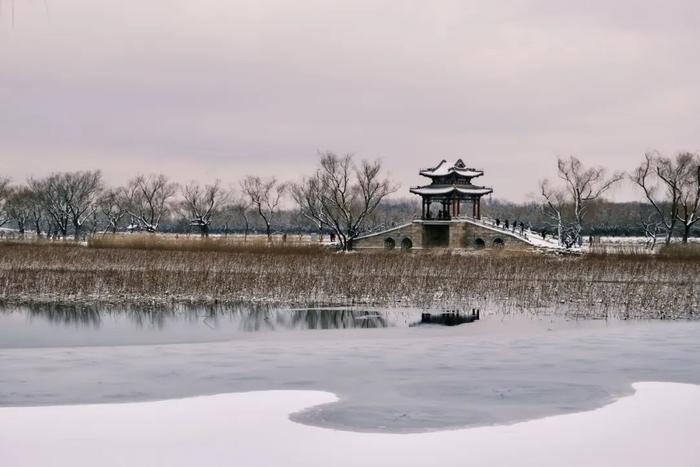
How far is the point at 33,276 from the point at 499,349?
56.0 feet

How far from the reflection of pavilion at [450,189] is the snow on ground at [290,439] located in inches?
2300

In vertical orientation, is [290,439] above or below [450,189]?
below

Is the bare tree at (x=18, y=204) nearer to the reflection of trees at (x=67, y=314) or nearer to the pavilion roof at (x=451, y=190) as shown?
the pavilion roof at (x=451, y=190)

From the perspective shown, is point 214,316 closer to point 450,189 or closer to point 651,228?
point 450,189

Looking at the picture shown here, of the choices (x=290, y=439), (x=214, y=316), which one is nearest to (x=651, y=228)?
(x=214, y=316)

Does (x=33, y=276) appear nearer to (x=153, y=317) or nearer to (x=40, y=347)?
(x=153, y=317)

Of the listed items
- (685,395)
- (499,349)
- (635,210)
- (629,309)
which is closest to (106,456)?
(685,395)

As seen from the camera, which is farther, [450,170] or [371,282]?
[450,170]

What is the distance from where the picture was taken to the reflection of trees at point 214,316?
18281 millimetres

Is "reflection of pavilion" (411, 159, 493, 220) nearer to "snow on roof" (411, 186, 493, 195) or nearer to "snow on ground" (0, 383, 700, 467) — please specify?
"snow on roof" (411, 186, 493, 195)

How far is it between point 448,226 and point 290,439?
59.0m

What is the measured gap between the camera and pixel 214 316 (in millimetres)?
19719

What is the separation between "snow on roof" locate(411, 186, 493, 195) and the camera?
68000mm

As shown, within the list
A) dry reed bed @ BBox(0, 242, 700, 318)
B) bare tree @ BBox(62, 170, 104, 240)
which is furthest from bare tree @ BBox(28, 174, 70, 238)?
dry reed bed @ BBox(0, 242, 700, 318)
